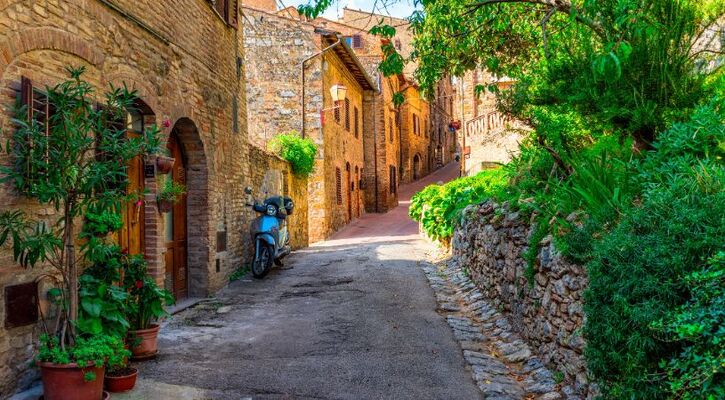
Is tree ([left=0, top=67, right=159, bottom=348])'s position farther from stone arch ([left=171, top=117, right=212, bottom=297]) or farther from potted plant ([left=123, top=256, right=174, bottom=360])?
stone arch ([left=171, top=117, right=212, bottom=297])

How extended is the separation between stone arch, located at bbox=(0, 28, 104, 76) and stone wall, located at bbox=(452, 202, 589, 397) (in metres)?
3.86

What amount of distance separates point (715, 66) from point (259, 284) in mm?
6305

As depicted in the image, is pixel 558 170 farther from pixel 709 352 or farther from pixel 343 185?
pixel 343 185

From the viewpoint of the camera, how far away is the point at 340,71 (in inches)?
790

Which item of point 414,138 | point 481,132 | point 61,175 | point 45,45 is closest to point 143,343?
point 61,175

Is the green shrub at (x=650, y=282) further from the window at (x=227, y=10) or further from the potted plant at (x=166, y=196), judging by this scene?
the window at (x=227, y=10)

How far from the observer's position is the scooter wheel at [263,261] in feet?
30.6

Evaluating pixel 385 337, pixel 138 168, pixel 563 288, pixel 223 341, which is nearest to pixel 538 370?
pixel 563 288

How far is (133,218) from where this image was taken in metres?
6.05

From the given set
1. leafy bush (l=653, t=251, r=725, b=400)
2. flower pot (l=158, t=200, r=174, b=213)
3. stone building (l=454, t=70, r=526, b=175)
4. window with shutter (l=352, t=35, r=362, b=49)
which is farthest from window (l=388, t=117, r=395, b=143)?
leafy bush (l=653, t=251, r=725, b=400)

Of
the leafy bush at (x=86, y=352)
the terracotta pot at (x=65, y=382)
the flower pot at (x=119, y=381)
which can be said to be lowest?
the flower pot at (x=119, y=381)

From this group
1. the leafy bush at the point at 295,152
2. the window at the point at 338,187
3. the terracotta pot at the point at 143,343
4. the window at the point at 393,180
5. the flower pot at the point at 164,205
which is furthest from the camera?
the window at the point at 393,180

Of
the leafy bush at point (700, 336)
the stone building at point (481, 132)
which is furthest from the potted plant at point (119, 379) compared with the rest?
the stone building at point (481, 132)

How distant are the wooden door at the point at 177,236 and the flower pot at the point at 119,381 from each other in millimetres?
3322
